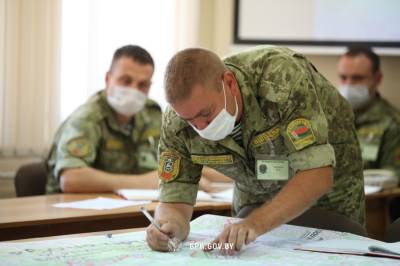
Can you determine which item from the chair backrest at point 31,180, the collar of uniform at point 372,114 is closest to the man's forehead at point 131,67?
the chair backrest at point 31,180

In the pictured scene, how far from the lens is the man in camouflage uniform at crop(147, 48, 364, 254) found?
1.68 meters

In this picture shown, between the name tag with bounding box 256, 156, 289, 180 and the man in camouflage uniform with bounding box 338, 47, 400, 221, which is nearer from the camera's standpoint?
the name tag with bounding box 256, 156, 289, 180

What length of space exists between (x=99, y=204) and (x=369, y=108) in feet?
7.13

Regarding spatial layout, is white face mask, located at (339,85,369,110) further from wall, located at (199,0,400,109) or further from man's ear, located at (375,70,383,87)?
wall, located at (199,0,400,109)

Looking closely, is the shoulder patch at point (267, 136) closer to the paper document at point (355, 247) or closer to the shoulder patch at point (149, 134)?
the paper document at point (355, 247)

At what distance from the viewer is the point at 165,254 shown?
1644 millimetres

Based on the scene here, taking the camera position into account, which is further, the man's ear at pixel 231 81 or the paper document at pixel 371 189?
the paper document at pixel 371 189

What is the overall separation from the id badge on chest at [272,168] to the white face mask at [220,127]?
0.48 feet

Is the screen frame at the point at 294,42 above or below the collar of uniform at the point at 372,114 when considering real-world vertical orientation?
above

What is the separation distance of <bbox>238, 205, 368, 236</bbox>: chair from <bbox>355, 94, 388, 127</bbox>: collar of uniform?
6.63 ft

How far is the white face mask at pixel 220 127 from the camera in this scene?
1.76 meters

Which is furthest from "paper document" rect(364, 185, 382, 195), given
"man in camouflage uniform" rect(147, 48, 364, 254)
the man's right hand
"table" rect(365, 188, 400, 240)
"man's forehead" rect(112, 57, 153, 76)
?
the man's right hand

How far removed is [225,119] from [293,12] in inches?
106

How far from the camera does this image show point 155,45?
4.06 meters
